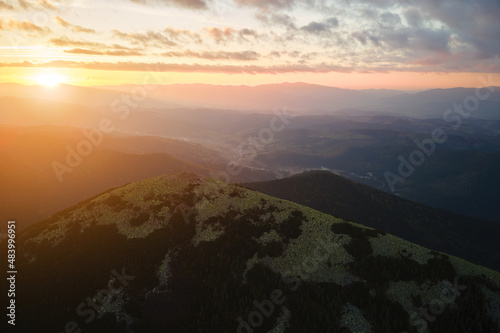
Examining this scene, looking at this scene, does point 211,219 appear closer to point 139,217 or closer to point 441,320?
point 139,217

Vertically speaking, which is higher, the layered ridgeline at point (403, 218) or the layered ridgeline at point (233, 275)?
the layered ridgeline at point (233, 275)

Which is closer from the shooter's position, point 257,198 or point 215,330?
point 215,330

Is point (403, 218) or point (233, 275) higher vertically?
point (233, 275)

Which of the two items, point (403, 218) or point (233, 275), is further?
point (403, 218)

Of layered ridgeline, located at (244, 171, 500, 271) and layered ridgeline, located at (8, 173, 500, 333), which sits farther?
layered ridgeline, located at (244, 171, 500, 271)

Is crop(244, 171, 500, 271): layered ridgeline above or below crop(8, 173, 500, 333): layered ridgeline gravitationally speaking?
below

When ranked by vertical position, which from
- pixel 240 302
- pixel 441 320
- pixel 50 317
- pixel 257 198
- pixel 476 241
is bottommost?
pixel 476 241

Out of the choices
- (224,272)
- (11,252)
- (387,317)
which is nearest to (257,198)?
(224,272)

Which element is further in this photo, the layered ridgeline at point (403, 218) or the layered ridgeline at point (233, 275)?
the layered ridgeline at point (403, 218)
